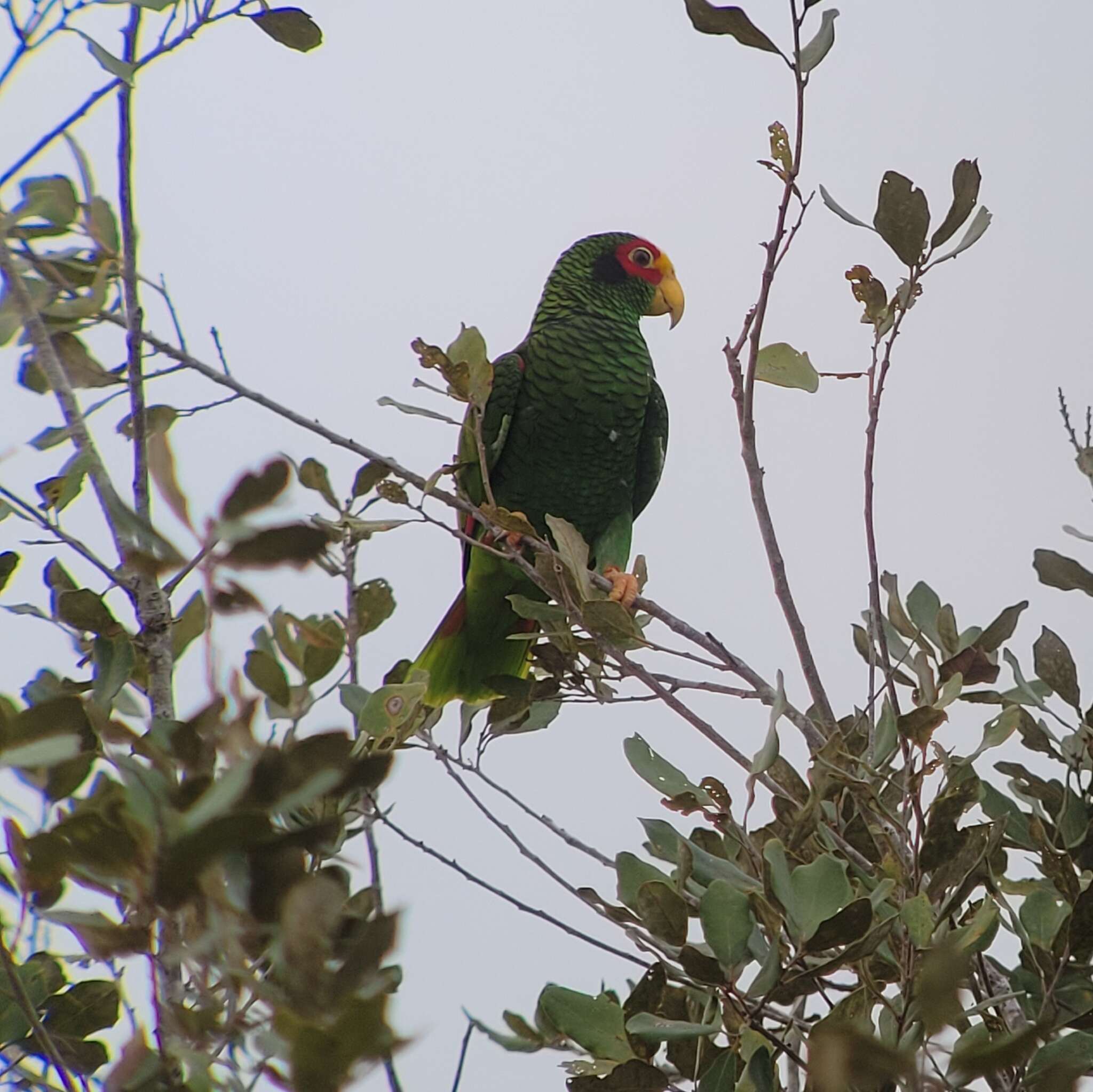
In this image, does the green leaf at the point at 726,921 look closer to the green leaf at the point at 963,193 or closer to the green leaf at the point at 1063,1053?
the green leaf at the point at 1063,1053

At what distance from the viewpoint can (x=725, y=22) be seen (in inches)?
36.6

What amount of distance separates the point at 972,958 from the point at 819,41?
707 millimetres

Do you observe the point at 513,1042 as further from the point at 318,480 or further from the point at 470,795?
the point at 318,480

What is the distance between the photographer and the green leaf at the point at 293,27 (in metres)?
0.85

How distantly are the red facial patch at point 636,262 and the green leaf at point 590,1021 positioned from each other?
192cm

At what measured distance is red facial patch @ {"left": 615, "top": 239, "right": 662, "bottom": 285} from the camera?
2.45 meters

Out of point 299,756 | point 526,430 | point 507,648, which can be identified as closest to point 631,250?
point 526,430

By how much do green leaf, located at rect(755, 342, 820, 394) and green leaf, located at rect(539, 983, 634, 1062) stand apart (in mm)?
623

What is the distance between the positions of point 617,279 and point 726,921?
195 centimetres

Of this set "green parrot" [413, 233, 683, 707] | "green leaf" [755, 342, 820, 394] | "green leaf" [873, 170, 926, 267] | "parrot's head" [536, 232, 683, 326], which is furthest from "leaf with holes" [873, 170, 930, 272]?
"parrot's head" [536, 232, 683, 326]

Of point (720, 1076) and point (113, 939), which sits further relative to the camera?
point (720, 1076)

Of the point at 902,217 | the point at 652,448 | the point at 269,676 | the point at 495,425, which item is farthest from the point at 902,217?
the point at 652,448

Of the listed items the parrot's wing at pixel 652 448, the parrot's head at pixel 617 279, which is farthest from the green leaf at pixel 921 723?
the parrot's head at pixel 617 279

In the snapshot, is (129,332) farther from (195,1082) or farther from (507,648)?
(507,648)
